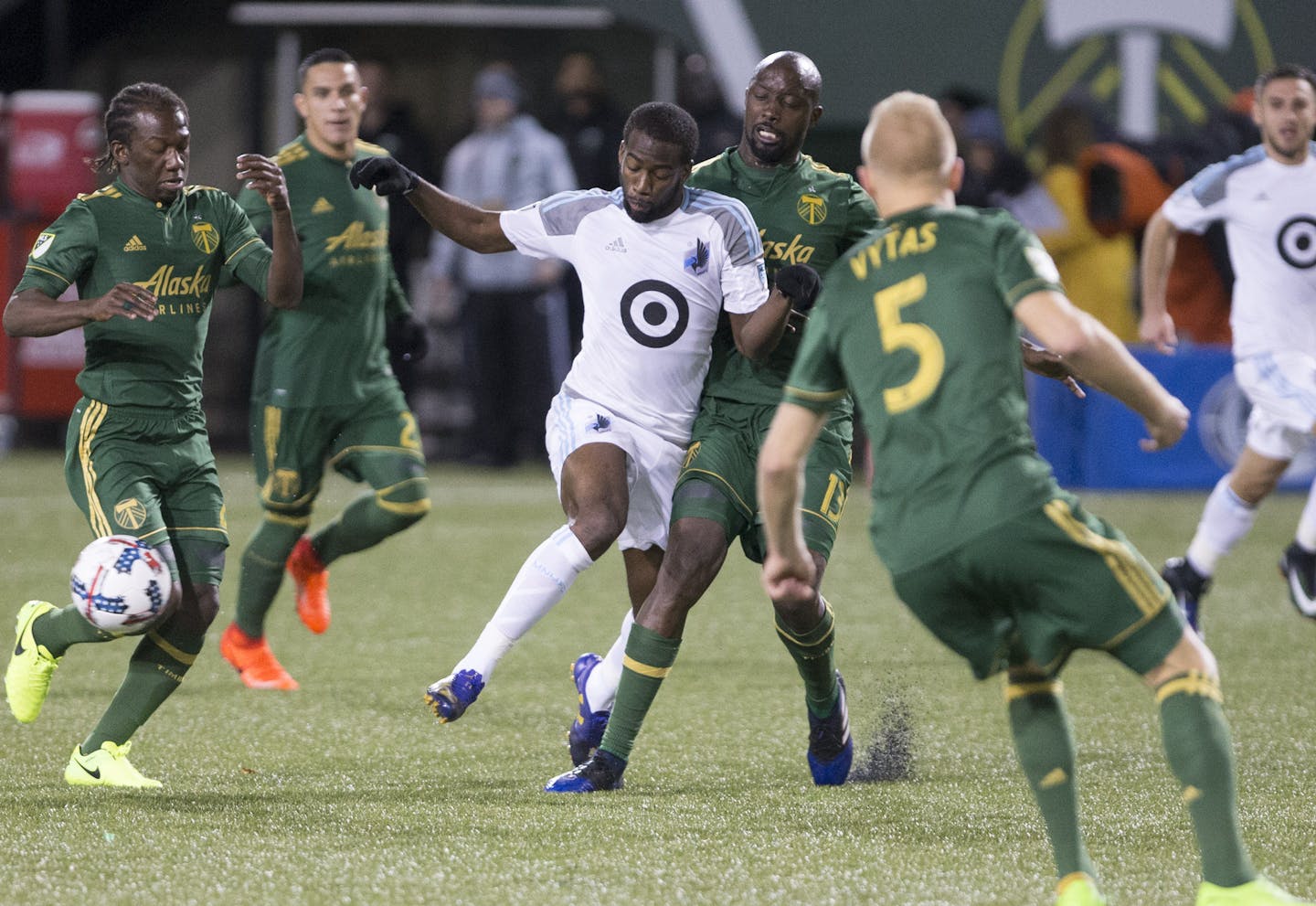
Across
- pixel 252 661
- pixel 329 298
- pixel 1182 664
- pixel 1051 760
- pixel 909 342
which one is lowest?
pixel 252 661

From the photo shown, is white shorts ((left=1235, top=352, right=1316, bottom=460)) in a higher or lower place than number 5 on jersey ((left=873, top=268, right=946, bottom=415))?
lower

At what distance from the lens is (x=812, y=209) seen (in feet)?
19.0

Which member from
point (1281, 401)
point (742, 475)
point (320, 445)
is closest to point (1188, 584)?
point (1281, 401)

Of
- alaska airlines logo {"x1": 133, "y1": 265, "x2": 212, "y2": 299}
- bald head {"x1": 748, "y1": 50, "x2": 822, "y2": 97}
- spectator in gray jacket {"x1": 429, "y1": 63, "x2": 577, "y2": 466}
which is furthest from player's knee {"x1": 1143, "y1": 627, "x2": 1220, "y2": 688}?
spectator in gray jacket {"x1": 429, "y1": 63, "x2": 577, "y2": 466}

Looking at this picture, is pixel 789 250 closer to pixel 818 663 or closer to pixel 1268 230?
pixel 818 663

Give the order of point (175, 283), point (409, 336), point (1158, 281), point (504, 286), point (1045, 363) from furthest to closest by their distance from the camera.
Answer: point (504, 286) < point (1158, 281) < point (409, 336) < point (175, 283) < point (1045, 363)

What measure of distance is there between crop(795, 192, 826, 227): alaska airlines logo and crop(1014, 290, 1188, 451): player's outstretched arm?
2.01 meters

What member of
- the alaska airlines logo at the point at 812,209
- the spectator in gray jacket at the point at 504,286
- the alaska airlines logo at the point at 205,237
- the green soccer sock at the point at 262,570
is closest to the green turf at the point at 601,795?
the green soccer sock at the point at 262,570

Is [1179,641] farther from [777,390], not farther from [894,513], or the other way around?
[777,390]

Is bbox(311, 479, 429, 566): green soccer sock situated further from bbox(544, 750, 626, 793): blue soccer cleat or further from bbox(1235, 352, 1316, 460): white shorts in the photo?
bbox(1235, 352, 1316, 460): white shorts

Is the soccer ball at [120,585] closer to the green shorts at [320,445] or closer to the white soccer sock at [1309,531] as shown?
the green shorts at [320,445]

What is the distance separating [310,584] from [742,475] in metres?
2.82

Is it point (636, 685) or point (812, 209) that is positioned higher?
point (812, 209)

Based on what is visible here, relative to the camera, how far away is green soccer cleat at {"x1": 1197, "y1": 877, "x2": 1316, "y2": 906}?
147 inches
